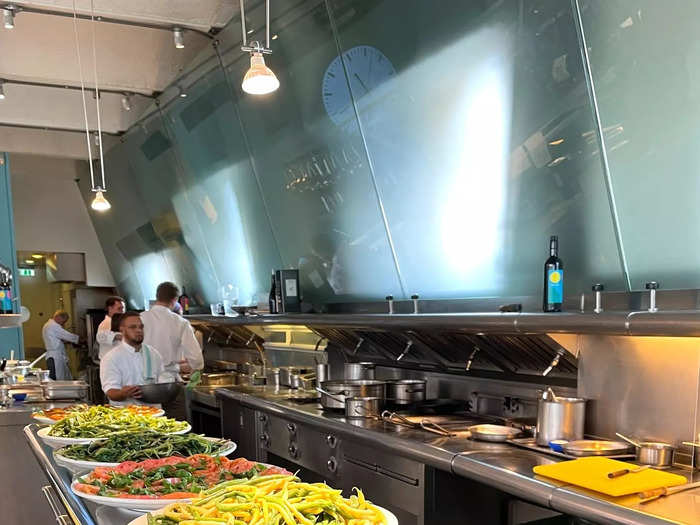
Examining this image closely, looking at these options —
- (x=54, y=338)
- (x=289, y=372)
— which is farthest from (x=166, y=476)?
(x=54, y=338)

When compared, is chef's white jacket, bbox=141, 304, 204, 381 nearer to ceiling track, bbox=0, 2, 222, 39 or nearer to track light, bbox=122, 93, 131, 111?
ceiling track, bbox=0, 2, 222, 39

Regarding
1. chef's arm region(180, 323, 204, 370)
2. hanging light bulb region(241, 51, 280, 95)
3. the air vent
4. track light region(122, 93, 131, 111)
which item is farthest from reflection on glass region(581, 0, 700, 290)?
track light region(122, 93, 131, 111)

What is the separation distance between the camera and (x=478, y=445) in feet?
10.0

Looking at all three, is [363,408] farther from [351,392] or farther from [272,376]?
[272,376]

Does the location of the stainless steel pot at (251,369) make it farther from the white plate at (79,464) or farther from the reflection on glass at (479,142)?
the white plate at (79,464)

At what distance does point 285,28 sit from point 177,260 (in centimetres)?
428

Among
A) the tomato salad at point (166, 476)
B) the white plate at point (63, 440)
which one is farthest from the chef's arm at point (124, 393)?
the tomato salad at point (166, 476)

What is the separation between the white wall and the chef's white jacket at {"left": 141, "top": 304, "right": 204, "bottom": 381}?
18.0 feet

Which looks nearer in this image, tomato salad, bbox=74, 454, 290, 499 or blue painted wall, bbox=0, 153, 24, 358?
tomato salad, bbox=74, 454, 290, 499

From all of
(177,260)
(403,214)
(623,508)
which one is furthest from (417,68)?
(177,260)

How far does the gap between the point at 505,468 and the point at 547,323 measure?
596 mm

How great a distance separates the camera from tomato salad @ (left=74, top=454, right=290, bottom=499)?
1850 mm

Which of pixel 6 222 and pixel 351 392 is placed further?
pixel 6 222

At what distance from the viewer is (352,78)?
14.5 ft
